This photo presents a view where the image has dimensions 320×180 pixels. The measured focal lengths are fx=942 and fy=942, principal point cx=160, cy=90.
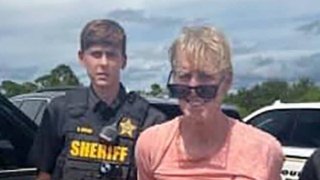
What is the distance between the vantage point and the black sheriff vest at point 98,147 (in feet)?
13.4

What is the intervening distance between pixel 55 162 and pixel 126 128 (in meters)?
0.37

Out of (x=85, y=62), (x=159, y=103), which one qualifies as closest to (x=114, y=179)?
(x=85, y=62)

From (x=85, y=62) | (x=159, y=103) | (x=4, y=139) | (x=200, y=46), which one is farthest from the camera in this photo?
(x=159, y=103)

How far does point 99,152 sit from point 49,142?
25 cm

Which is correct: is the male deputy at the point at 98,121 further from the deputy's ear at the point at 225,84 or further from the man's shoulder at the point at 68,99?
the deputy's ear at the point at 225,84

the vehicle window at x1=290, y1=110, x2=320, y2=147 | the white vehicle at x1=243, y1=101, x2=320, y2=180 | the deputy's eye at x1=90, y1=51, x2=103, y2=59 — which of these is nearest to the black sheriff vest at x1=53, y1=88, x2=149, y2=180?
the deputy's eye at x1=90, y1=51, x2=103, y2=59

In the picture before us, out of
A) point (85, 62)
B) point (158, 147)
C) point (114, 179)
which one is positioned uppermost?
point (85, 62)

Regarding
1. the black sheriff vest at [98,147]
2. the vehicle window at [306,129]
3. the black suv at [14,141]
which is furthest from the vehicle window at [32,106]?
the black sheriff vest at [98,147]

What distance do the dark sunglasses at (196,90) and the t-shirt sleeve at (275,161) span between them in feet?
0.89

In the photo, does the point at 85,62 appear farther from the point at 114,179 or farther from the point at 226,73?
the point at 226,73

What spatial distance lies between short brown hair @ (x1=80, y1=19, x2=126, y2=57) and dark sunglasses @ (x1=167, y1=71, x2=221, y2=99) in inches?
A: 36.4

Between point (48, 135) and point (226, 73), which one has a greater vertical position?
point (226, 73)

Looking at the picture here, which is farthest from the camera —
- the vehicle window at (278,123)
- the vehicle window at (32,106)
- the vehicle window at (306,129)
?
the vehicle window at (32,106)

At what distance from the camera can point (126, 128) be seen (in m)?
4.08
